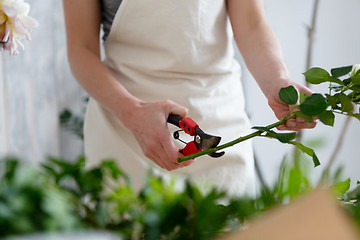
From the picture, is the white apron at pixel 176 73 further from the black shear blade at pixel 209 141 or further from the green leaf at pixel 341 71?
the green leaf at pixel 341 71

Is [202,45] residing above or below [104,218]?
below

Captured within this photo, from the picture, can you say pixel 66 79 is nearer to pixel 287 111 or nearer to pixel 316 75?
pixel 287 111

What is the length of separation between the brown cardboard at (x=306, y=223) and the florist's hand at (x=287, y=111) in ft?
1.88

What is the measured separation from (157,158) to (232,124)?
32 cm

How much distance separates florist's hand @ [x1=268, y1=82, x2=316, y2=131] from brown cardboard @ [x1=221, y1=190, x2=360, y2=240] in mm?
572

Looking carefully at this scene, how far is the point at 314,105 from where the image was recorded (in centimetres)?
51

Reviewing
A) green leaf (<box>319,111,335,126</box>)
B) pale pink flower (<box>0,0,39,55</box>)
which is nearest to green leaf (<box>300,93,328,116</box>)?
green leaf (<box>319,111,335,126</box>)

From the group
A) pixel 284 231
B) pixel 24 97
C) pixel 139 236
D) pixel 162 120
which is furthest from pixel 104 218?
pixel 24 97

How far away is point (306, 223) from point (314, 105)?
0.31 meters

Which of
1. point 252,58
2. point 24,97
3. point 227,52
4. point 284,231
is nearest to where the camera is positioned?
point 284,231

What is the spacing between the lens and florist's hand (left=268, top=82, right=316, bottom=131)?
0.80m

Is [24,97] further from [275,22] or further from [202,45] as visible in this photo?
[275,22]

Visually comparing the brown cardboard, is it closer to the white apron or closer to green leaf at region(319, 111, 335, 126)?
green leaf at region(319, 111, 335, 126)

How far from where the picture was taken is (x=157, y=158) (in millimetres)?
894
